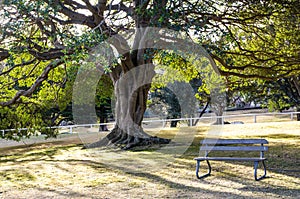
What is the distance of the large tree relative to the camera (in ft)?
30.1

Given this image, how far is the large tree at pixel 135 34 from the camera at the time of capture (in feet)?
30.1

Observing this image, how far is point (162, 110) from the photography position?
33.6 meters

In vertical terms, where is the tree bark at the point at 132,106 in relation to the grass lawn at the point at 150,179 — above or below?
above

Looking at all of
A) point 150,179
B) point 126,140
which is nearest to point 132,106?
point 126,140

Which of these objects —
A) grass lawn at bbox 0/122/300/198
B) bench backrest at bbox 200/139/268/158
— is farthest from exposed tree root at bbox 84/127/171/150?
bench backrest at bbox 200/139/268/158

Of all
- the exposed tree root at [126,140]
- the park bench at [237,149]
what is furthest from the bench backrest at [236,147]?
the exposed tree root at [126,140]

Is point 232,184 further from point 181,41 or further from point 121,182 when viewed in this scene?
point 181,41

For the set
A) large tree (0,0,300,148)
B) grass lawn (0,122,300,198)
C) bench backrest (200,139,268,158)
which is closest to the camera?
grass lawn (0,122,300,198)

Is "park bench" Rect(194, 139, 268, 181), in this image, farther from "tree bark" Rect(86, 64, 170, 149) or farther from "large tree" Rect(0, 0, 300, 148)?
"tree bark" Rect(86, 64, 170, 149)

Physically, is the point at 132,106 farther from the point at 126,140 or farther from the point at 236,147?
the point at 236,147

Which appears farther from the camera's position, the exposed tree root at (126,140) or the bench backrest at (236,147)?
the exposed tree root at (126,140)

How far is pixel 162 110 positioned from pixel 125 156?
22.1 m

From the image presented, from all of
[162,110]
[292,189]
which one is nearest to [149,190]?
[292,189]

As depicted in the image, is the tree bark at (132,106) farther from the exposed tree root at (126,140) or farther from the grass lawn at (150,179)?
the grass lawn at (150,179)
